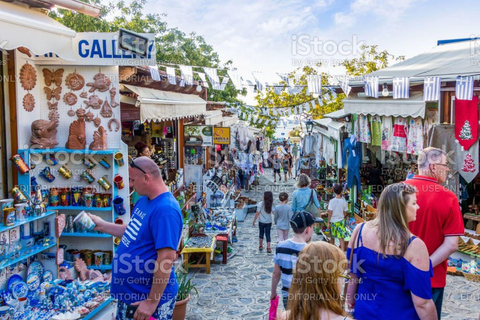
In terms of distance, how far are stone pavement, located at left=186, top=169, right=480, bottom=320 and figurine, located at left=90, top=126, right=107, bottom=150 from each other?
2.72 meters

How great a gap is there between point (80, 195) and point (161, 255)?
371 cm

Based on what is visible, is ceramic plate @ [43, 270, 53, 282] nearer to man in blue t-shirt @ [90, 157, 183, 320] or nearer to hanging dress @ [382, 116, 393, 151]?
man in blue t-shirt @ [90, 157, 183, 320]

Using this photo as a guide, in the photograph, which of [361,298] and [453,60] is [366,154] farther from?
[361,298]

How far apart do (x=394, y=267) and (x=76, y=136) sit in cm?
487

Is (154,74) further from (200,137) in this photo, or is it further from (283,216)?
(200,137)

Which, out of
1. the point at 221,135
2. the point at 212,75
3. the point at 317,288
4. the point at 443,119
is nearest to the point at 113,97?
the point at 212,75

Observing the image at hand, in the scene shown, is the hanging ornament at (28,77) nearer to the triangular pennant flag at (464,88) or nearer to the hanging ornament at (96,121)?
the hanging ornament at (96,121)

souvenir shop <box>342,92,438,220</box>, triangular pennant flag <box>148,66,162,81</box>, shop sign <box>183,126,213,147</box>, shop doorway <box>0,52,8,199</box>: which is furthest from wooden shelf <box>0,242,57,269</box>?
shop sign <box>183,126,213,147</box>

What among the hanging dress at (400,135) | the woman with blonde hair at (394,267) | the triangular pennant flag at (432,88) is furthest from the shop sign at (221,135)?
the woman with blonde hair at (394,267)

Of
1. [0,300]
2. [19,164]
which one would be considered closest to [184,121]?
[19,164]

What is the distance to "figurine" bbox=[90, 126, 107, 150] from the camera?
621 centimetres

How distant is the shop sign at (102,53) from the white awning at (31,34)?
0.75m

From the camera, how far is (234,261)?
29.5 ft

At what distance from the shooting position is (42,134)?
5984 mm
